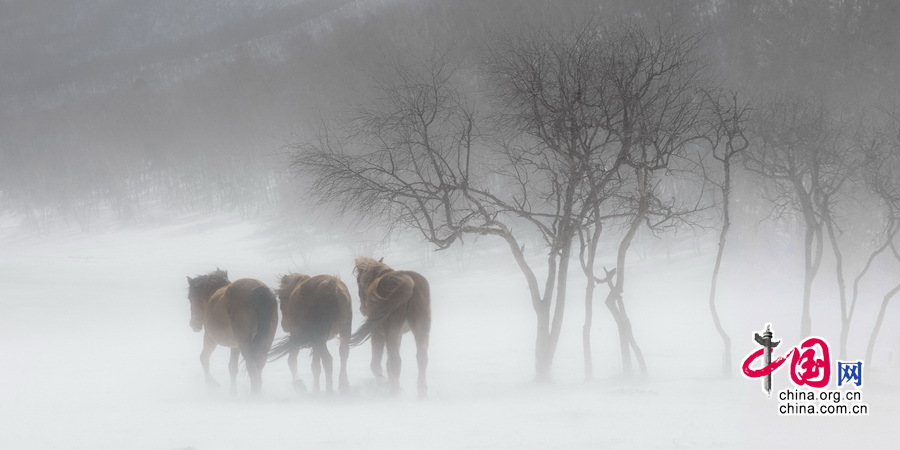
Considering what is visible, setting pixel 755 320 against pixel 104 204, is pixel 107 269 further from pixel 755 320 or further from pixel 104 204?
pixel 104 204

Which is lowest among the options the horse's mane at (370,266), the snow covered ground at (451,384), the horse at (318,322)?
the snow covered ground at (451,384)

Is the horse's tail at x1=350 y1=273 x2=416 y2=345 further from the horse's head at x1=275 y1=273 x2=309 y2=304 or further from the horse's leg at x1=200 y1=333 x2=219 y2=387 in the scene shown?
the horse's leg at x1=200 y1=333 x2=219 y2=387

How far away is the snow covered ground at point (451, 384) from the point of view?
7.94 meters

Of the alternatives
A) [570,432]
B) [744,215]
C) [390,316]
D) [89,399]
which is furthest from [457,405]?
[744,215]

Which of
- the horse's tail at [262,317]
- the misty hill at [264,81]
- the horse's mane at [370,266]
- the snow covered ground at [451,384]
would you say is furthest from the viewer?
the misty hill at [264,81]

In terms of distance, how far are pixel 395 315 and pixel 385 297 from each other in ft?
0.96

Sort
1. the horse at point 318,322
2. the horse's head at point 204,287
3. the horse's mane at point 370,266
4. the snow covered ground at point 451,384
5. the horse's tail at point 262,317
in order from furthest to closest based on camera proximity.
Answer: the horse's head at point 204,287, the horse's mane at point 370,266, the horse at point 318,322, the horse's tail at point 262,317, the snow covered ground at point 451,384

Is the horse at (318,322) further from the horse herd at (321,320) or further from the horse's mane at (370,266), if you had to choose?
the horse's mane at (370,266)

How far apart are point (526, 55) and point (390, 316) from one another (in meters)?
4.55

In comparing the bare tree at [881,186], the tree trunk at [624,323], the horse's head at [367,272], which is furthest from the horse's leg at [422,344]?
the bare tree at [881,186]

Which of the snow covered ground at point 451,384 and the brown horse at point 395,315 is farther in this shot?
the brown horse at point 395,315

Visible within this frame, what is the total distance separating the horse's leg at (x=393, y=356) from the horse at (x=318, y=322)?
1.86 feet

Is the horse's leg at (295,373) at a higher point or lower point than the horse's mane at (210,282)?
lower

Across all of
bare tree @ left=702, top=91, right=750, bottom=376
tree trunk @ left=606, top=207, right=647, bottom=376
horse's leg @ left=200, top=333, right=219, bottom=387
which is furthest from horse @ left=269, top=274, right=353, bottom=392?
bare tree @ left=702, top=91, right=750, bottom=376
